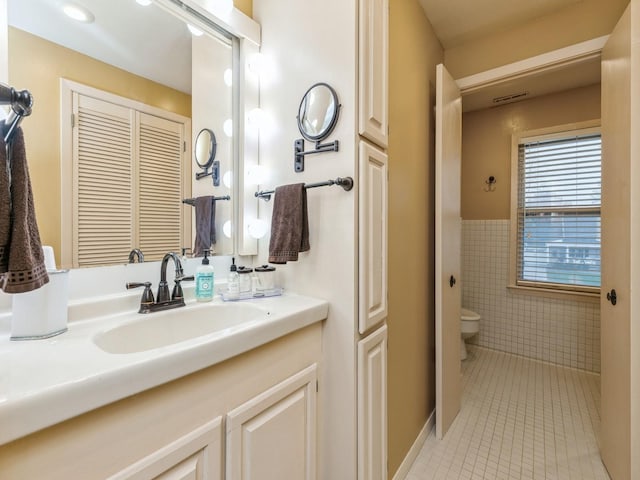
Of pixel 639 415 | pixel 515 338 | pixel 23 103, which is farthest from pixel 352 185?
pixel 515 338

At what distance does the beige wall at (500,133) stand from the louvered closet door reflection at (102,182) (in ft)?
10.0

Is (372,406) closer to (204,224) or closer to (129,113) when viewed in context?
(204,224)

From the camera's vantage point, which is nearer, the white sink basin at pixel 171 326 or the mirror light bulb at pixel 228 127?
the white sink basin at pixel 171 326

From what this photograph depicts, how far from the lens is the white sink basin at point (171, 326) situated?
86 cm

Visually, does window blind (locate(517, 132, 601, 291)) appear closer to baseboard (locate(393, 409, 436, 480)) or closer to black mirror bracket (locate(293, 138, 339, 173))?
baseboard (locate(393, 409, 436, 480))

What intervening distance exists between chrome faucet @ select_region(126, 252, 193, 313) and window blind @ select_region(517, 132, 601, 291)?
2994 mm

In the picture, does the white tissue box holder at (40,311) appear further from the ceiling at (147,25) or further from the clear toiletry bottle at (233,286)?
the ceiling at (147,25)

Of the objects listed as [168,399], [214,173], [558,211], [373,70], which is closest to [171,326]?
[168,399]

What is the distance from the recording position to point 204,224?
4.29 feet

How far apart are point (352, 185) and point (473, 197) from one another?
2513 mm

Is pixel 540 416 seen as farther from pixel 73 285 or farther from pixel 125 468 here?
pixel 73 285

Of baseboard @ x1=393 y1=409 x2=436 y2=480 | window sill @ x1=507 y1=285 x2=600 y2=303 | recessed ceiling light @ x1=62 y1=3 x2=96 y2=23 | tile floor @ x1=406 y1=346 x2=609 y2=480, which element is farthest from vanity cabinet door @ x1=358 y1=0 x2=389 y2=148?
window sill @ x1=507 y1=285 x2=600 y2=303

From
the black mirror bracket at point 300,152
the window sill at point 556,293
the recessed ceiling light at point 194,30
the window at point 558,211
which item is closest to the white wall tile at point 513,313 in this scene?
the window sill at point 556,293

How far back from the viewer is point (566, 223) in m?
2.63
